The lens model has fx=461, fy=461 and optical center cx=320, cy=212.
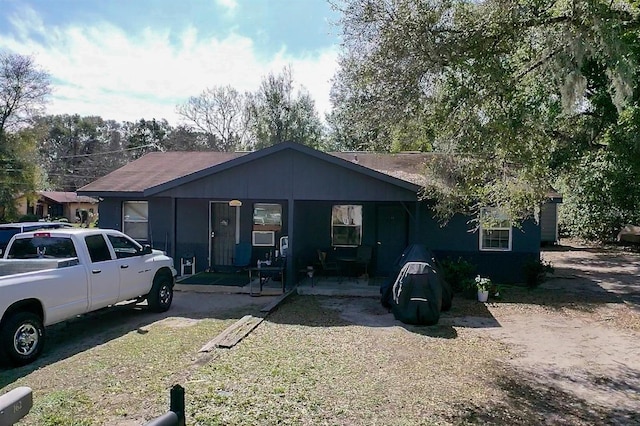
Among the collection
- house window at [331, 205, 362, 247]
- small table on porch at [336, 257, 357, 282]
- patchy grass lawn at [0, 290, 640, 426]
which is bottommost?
patchy grass lawn at [0, 290, 640, 426]

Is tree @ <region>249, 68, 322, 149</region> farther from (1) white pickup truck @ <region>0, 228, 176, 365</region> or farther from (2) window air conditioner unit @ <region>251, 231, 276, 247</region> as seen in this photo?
(1) white pickup truck @ <region>0, 228, 176, 365</region>

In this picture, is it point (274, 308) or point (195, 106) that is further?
point (195, 106)

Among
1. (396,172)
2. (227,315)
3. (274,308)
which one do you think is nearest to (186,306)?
(227,315)

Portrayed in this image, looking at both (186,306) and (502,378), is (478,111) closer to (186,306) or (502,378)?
(502,378)

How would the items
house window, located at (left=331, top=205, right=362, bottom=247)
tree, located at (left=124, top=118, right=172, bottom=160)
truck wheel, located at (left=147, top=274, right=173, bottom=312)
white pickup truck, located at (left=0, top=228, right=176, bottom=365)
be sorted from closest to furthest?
white pickup truck, located at (left=0, top=228, right=176, bottom=365), truck wheel, located at (left=147, top=274, right=173, bottom=312), house window, located at (left=331, top=205, right=362, bottom=247), tree, located at (left=124, top=118, right=172, bottom=160)

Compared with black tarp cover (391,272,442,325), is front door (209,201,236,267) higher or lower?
higher

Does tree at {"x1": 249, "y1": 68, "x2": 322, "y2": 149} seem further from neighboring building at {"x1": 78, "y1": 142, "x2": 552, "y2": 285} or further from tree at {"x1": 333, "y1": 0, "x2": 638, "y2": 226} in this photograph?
tree at {"x1": 333, "y1": 0, "x2": 638, "y2": 226}

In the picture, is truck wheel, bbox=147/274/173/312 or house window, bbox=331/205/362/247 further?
house window, bbox=331/205/362/247

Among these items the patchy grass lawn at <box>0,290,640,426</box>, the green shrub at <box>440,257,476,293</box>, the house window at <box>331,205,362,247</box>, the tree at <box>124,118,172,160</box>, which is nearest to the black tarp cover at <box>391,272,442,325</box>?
the patchy grass lawn at <box>0,290,640,426</box>

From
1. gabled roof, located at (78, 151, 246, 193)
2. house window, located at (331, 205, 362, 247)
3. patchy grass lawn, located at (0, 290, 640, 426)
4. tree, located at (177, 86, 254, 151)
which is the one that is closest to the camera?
patchy grass lawn, located at (0, 290, 640, 426)

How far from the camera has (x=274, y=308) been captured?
912 cm

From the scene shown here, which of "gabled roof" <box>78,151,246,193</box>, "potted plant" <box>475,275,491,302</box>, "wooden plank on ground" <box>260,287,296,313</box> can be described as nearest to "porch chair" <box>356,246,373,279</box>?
"wooden plank on ground" <box>260,287,296,313</box>

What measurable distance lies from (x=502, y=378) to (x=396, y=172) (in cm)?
832

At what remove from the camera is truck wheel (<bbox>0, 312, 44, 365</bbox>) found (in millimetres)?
5797
